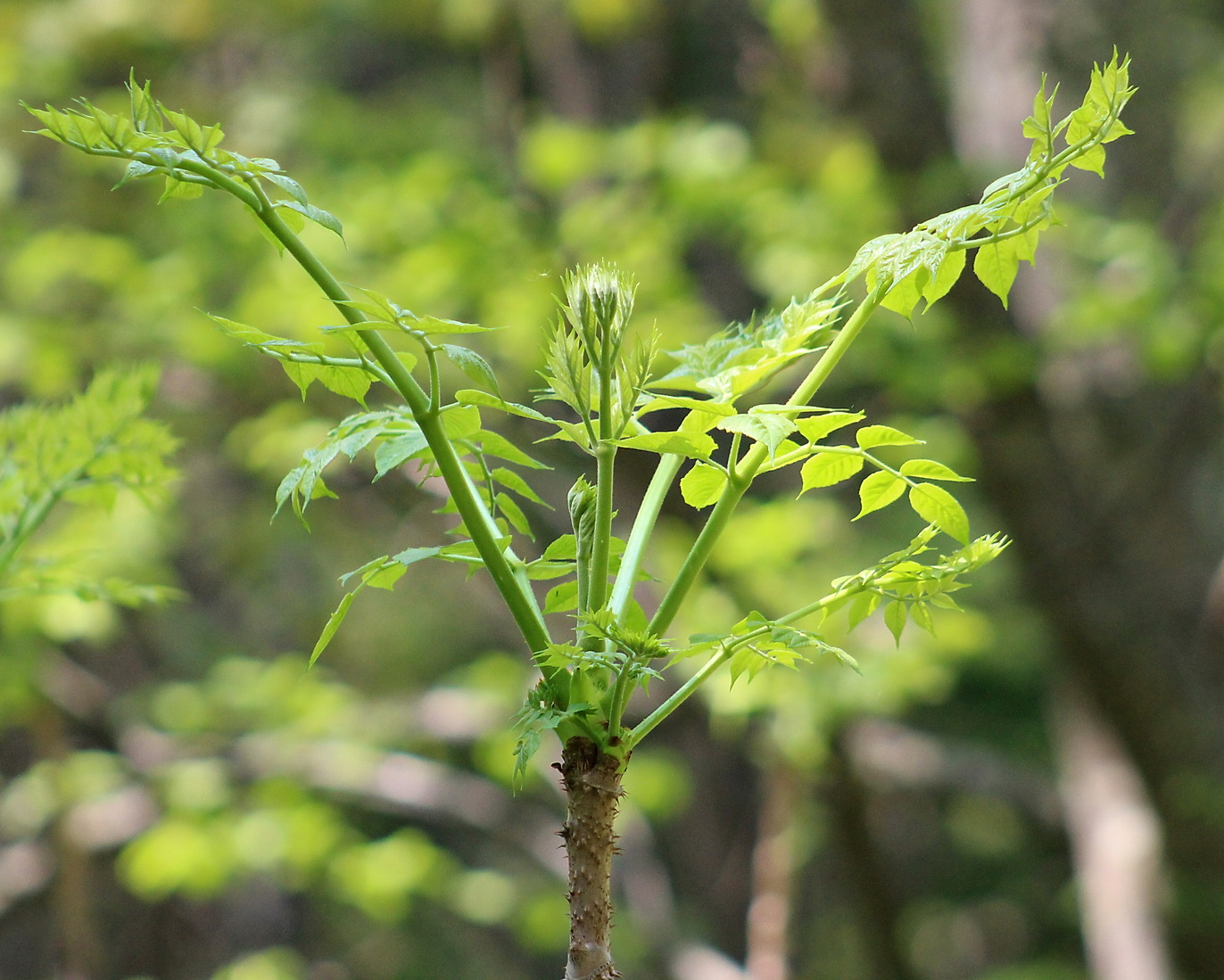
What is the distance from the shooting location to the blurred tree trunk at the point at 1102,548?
2.58 m

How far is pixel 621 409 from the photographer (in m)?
0.42

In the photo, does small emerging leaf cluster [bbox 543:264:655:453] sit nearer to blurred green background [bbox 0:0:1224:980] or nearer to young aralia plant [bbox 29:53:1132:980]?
young aralia plant [bbox 29:53:1132:980]

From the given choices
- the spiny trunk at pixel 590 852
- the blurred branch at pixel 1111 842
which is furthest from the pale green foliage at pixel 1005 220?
the blurred branch at pixel 1111 842

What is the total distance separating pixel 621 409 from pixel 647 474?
2049mm

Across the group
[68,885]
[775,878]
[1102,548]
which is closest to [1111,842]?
[1102,548]

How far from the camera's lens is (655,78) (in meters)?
3.83

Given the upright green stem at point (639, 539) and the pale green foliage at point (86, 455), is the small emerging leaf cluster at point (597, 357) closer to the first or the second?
the upright green stem at point (639, 539)

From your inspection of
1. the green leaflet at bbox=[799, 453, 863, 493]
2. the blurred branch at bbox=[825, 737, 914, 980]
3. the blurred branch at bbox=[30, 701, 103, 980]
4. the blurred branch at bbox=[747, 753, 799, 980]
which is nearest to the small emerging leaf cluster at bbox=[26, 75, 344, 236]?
the green leaflet at bbox=[799, 453, 863, 493]

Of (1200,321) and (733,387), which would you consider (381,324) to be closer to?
(733,387)

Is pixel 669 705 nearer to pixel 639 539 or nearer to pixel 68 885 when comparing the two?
pixel 639 539

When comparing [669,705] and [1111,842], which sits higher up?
[1111,842]

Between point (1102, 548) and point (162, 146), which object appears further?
point (1102, 548)

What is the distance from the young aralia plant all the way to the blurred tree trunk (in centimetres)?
221

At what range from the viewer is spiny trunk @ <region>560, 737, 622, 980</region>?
16.4 inches
